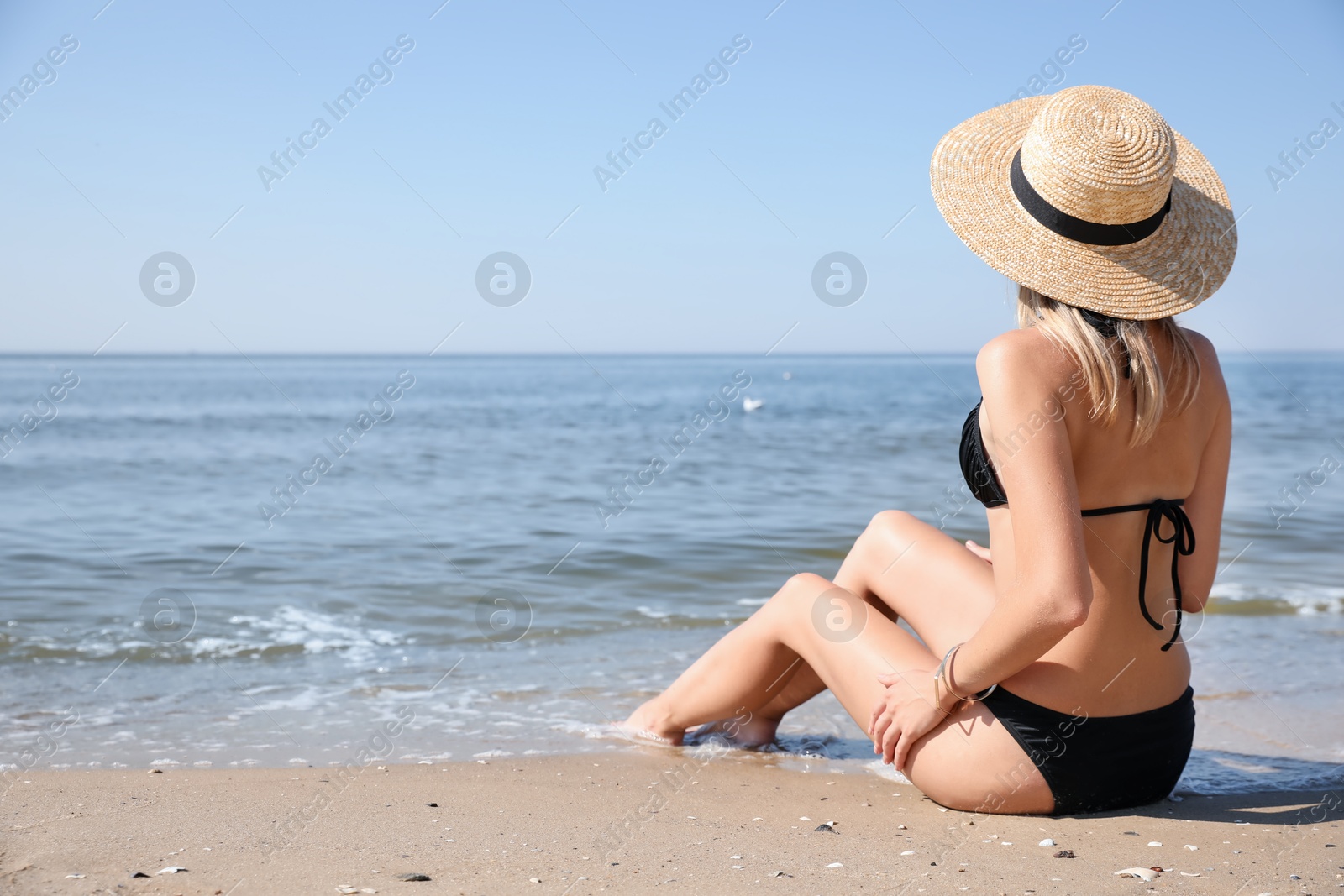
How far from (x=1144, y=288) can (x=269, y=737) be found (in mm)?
2997

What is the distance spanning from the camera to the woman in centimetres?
196

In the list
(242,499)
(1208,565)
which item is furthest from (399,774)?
(242,499)

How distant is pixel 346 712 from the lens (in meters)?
3.63

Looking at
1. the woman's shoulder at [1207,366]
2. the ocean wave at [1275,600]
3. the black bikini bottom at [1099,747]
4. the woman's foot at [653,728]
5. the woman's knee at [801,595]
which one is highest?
the woman's shoulder at [1207,366]

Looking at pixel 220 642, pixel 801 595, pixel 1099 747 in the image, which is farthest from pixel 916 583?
pixel 220 642

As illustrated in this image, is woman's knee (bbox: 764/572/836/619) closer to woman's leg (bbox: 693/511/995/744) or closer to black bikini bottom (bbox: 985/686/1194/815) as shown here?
woman's leg (bbox: 693/511/995/744)

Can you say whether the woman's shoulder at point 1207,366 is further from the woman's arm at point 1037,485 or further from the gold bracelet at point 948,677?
the gold bracelet at point 948,677

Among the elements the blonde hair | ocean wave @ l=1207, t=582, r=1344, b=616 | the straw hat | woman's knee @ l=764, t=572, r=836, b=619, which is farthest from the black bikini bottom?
ocean wave @ l=1207, t=582, r=1344, b=616

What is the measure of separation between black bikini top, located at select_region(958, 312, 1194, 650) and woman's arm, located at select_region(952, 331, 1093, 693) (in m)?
0.15

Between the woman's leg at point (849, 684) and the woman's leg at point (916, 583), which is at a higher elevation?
the woman's leg at point (916, 583)

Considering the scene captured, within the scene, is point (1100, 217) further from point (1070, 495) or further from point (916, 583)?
point (916, 583)

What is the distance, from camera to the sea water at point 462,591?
3416 millimetres

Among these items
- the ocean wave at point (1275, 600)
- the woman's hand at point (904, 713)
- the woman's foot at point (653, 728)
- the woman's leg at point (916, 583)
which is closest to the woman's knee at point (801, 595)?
the woman's leg at point (916, 583)

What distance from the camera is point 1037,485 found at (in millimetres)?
1937
